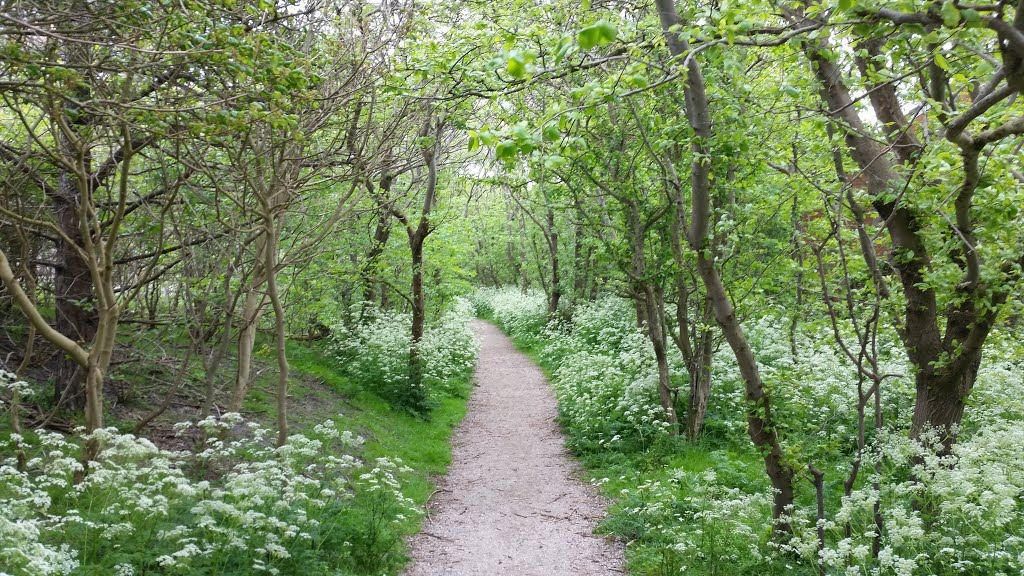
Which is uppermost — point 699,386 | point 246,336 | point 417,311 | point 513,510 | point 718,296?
point 718,296

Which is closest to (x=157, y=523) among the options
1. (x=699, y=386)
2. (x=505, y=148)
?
(x=505, y=148)

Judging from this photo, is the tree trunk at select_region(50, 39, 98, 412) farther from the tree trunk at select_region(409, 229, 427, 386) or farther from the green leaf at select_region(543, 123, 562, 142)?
the green leaf at select_region(543, 123, 562, 142)

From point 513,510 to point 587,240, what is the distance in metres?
4.50

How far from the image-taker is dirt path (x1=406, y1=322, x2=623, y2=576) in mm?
6266

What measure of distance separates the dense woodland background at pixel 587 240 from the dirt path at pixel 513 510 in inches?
13.3

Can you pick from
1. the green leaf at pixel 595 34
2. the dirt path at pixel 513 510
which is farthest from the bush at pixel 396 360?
the green leaf at pixel 595 34

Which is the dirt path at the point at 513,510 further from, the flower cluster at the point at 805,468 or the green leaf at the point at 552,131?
the green leaf at the point at 552,131

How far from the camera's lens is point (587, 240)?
34.0ft

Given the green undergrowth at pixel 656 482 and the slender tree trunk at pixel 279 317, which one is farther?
the slender tree trunk at pixel 279 317

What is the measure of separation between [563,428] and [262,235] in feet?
20.1

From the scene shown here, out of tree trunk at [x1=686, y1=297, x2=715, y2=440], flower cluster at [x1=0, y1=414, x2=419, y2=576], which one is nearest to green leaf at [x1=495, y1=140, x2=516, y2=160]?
flower cluster at [x1=0, y1=414, x2=419, y2=576]

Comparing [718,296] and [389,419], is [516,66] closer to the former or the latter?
[718,296]

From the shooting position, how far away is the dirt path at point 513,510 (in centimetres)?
627

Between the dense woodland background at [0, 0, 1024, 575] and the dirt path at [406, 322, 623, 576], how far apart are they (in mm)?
338
